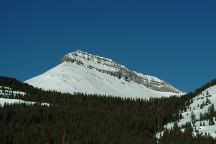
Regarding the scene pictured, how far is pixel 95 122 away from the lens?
52.0 meters

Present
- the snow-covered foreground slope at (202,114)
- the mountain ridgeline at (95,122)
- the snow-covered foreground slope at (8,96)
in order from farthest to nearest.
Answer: the snow-covered foreground slope at (8,96)
the snow-covered foreground slope at (202,114)
the mountain ridgeline at (95,122)

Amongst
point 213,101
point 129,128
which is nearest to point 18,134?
point 129,128

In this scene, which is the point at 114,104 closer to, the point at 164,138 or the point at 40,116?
the point at 40,116

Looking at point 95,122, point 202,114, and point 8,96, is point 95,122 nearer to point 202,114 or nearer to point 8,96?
point 202,114

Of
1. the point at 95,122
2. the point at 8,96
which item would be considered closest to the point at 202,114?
the point at 95,122

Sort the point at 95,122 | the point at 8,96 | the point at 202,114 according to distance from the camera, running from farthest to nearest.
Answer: the point at 8,96 < the point at 95,122 < the point at 202,114

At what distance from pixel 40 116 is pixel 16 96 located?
44.4 feet

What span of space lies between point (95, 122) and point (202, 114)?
35.3 ft

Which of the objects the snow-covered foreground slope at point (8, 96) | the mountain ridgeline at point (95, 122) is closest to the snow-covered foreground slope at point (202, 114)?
the mountain ridgeline at point (95, 122)

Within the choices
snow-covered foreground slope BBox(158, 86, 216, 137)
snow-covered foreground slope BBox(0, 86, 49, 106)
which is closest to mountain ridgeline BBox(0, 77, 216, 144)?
snow-covered foreground slope BBox(0, 86, 49, 106)

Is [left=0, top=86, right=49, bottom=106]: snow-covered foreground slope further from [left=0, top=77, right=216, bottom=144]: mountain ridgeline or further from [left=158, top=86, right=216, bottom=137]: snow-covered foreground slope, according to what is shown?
[left=158, top=86, right=216, bottom=137]: snow-covered foreground slope

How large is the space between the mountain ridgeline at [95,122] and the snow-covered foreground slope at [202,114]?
87 cm

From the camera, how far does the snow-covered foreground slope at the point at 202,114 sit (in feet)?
148

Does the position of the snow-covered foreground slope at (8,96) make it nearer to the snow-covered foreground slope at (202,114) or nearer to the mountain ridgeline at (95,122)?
the mountain ridgeline at (95,122)
